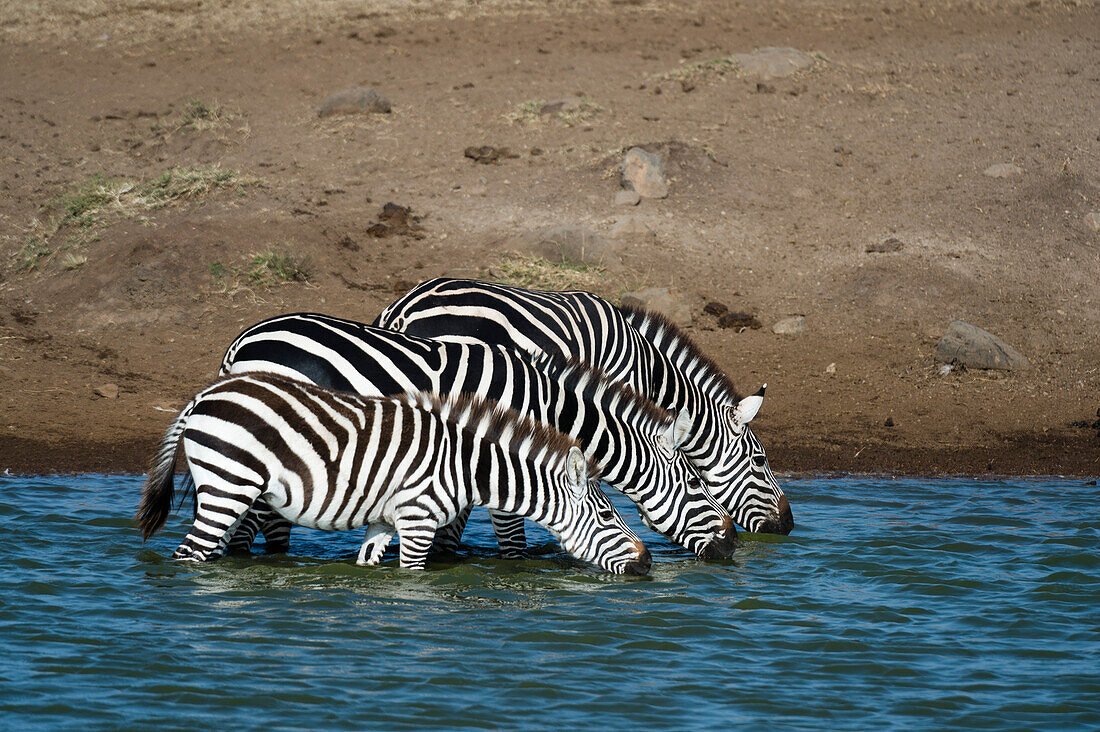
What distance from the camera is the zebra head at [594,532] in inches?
296

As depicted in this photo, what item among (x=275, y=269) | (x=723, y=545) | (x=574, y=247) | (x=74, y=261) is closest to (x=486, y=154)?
(x=574, y=247)

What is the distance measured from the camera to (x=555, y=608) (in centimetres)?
713

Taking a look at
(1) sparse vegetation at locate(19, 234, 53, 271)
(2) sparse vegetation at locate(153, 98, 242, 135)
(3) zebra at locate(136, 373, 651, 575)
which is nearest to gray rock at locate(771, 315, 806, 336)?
(3) zebra at locate(136, 373, 651, 575)

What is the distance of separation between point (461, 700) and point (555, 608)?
1.44 m

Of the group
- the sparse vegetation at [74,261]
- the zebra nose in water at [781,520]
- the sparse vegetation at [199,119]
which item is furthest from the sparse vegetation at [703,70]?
the zebra nose in water at [781,520]

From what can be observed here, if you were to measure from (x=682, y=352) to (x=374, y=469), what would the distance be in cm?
305

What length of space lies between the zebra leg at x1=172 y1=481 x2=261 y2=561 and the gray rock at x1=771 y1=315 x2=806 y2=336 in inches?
291

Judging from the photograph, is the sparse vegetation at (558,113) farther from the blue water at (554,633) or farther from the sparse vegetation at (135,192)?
the blue water at (554,633)

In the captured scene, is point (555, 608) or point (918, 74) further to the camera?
point (918, 74)

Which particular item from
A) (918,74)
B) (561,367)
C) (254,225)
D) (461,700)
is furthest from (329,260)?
(918,74)

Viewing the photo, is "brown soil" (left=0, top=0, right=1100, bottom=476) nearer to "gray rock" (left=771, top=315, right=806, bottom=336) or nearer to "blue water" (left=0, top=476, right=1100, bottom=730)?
"gray rock" (left=771, top=315, right=806, bottom=336)

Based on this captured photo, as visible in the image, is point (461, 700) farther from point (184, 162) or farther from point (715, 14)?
point (715, 14)

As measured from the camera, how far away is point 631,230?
14703 millimetres

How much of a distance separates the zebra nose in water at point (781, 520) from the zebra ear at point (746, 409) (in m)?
0.62
